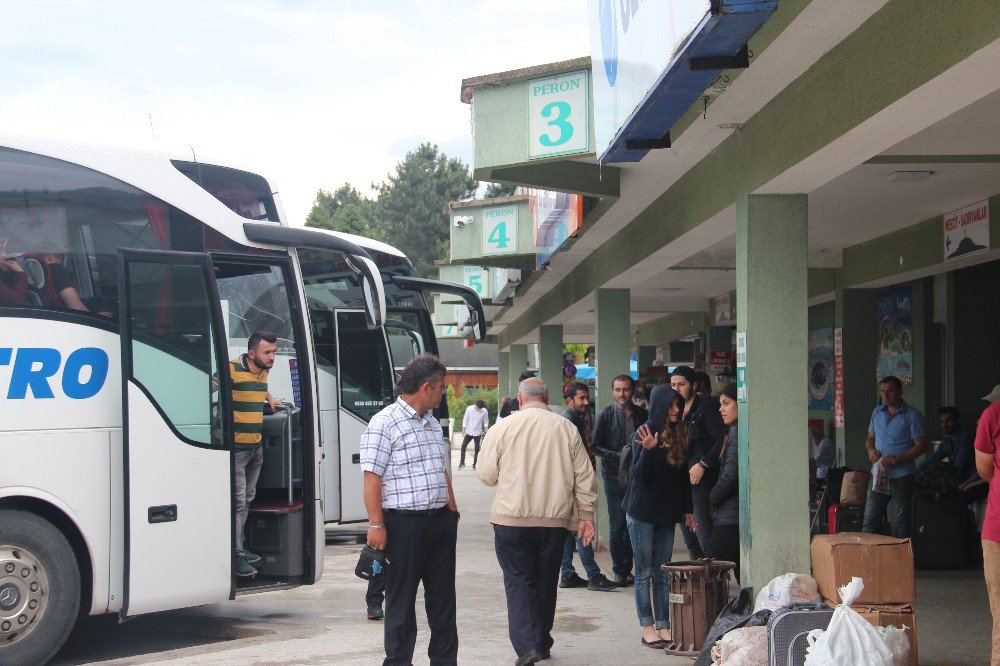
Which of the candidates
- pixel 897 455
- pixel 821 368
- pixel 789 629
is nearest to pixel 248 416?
pixel 789 629

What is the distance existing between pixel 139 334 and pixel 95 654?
7.51 feet

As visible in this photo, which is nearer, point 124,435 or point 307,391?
point 124,435

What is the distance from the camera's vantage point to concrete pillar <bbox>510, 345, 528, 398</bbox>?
31375 mm

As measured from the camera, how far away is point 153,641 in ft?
27.4

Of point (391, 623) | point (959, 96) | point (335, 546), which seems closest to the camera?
point (959, 96)

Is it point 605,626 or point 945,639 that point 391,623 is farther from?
point 945,639

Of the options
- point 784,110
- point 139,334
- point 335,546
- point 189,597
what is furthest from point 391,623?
point 335,546

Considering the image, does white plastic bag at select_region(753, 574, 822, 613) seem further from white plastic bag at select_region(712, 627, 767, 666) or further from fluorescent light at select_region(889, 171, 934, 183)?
fluorescent light at select_region(889, 171, 934, 183)

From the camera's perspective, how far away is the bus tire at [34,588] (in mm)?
7246

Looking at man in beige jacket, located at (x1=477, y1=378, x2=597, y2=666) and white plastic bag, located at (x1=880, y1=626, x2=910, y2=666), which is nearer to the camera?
white plastic bag, located at (x1=880, y1=626, x2=910, y2=666)

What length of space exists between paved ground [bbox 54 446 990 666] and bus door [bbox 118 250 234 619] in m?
0.53

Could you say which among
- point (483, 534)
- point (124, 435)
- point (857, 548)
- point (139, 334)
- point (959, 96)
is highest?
point (959, 96)

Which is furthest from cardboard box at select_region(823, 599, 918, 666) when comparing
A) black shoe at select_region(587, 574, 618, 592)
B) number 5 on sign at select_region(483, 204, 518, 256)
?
number 5 on sign at select_region(483, 204, 518, 256)

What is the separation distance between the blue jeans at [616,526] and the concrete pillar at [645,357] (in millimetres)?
24983
